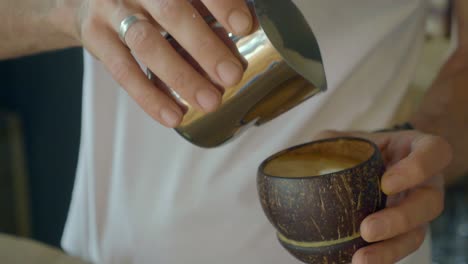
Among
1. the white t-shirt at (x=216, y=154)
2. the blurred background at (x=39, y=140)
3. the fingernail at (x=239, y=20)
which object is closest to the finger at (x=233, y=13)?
the fingernail at (x=239, y=20)

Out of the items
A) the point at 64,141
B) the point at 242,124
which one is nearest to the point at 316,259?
the point at 242,124

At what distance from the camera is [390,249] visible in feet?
2.14

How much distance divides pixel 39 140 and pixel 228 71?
1931 millimetres

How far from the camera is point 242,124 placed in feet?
2.15

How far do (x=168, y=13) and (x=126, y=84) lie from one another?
0.27 feet

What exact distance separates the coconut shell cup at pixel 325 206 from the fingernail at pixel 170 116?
0.10 m

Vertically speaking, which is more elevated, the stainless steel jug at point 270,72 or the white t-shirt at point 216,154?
the stainless steel jug at point 270,72

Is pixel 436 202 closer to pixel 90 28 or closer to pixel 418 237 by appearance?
pixel 418 237

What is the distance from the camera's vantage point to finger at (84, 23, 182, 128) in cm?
62

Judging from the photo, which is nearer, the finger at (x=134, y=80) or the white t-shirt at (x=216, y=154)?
the finger at (x=134, y=80)

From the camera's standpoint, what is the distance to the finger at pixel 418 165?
25.0 inches

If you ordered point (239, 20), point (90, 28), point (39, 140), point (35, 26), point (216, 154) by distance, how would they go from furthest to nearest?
point (39, 140) < point (216, 154) < point (35, 26) < point (90, 28) < point (239, 20)

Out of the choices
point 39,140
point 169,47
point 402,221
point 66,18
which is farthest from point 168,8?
point 39,140

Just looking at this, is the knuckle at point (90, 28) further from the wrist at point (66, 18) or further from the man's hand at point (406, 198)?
the man's hand at point (406, 198)
